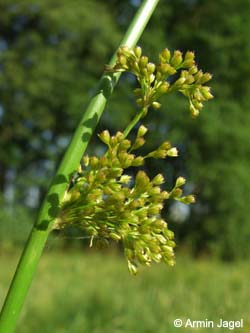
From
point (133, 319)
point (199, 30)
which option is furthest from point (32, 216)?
point (133, 319)

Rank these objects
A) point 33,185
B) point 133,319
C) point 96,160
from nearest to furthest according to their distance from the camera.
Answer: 1. point 96,160
2. point 133,319
3. point 33,185

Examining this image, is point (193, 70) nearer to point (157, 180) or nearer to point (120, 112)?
point (157, 180)

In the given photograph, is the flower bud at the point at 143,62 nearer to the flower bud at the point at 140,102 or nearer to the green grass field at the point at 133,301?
the flower bud at the point at 140,102

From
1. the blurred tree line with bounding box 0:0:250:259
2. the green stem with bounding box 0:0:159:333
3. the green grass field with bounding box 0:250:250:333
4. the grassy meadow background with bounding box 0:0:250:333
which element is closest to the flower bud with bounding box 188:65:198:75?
the green stem with bounding box 0:0:159:333

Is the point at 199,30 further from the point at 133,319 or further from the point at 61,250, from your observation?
the point at 133,319

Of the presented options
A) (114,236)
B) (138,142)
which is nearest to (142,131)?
(138,142)

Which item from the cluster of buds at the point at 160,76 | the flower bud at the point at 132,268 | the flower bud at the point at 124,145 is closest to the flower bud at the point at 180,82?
the cluster of buds at the point at 160,76
